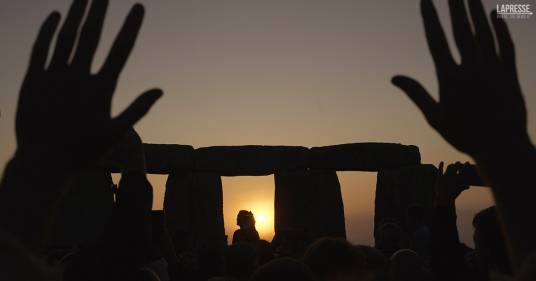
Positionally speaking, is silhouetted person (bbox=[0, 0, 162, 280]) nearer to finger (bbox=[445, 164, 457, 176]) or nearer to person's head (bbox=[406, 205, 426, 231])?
finger (bbox=[445, 164, 457, 176])

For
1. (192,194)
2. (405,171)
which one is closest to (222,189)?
(192,194)

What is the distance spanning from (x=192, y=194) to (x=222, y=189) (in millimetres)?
1212

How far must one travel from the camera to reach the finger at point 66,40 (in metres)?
1.32

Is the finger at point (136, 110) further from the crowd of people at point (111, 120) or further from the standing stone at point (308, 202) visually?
the standing stone at point (308, 202)

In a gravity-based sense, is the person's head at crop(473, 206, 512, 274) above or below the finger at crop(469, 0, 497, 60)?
below

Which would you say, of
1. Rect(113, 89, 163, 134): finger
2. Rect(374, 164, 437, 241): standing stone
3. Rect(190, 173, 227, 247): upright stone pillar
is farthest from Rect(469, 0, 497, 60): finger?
Rect(374, 164, 437, 241): standing stone

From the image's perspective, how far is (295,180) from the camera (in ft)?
61.2

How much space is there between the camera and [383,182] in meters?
18.9

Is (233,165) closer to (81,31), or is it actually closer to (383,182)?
(383,182)

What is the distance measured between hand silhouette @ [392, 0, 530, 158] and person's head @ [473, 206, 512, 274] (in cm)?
138

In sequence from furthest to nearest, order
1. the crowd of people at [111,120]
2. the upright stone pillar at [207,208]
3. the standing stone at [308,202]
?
the standing stone at [308,202] → the upright stone pillar at [207,208] → the crowd of people at [111,120]

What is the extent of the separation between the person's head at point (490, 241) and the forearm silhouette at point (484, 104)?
1376 mm

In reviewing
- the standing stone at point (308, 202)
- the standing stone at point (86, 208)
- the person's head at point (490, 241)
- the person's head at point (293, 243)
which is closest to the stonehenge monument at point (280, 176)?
the standing stone at point (308, 202)

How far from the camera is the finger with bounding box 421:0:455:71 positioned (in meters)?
1.42
